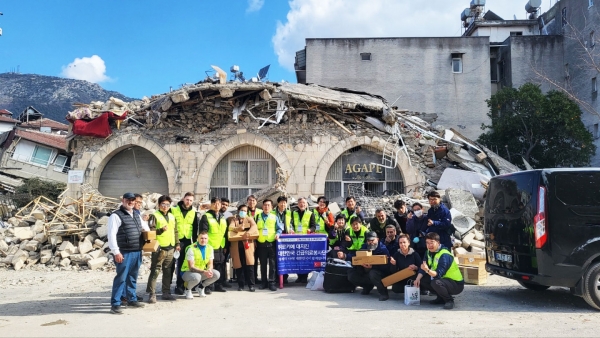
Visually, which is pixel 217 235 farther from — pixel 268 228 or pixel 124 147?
pixel 124 147

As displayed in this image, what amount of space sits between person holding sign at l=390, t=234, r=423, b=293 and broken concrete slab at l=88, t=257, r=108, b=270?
713 cm

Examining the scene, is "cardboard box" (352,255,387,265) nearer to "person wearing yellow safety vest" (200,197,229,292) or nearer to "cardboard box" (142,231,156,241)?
"person wearing yellow safety vest" (200,197,229,292)

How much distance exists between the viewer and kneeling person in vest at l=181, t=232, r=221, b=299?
7359 millimetres

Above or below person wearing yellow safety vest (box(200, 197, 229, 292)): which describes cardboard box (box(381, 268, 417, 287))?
below

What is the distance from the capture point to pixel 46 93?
116 m

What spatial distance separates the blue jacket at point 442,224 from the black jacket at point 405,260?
2.52 ft

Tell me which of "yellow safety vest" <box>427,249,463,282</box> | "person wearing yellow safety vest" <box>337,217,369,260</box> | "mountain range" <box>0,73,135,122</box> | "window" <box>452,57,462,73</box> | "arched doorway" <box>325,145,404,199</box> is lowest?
"yellow safety vest" <box>427,249,463,282</box>

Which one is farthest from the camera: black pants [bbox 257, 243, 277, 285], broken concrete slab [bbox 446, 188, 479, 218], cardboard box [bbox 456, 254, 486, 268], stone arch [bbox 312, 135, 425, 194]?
stone arch [bbox 312, 135, 425, 194]

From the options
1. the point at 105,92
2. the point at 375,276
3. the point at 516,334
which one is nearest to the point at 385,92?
the point at 375,276

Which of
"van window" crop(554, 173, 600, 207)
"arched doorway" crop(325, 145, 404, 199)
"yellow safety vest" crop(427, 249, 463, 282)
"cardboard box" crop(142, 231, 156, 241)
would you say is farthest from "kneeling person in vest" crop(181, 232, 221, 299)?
"arched doorway" crop(325, 145, 404, 199)

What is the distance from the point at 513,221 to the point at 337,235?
10.1ft

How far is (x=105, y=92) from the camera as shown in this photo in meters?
129

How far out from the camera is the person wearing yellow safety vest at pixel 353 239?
27.1 ft

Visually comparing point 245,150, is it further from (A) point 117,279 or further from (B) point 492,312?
(B) point 492,312
